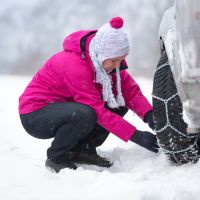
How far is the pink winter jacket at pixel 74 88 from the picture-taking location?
9.57 feet

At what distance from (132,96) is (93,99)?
0.40m

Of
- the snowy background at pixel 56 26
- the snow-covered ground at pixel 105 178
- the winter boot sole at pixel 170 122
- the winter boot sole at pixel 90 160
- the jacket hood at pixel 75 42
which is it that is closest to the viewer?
the snow-covered ground at pixel 105 178

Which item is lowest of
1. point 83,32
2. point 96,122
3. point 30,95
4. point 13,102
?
point 13,102

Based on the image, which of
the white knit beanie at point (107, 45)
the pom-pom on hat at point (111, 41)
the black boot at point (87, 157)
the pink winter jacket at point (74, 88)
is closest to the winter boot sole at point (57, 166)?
the black boot at point (87, 157)

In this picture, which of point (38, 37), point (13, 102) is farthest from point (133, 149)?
point (38, 37)

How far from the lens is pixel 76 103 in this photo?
301cm

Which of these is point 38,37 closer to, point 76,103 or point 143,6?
point 143,6

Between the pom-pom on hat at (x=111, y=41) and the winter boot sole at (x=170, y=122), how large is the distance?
0.26 metres

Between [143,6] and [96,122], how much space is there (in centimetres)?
362

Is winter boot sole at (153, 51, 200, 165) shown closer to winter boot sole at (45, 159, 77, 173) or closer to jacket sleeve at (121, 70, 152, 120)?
jacket sleeve at (121, 70, 152, 120)

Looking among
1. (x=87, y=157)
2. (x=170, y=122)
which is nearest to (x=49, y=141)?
(x=87, y=157)

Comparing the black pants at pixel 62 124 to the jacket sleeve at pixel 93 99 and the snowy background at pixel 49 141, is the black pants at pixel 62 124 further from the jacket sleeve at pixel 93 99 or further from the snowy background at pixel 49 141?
the snowy background at pixel 49 141

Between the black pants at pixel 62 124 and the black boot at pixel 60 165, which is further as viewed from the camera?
the black boot at pixel 60 165

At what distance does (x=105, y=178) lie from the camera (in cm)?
279
